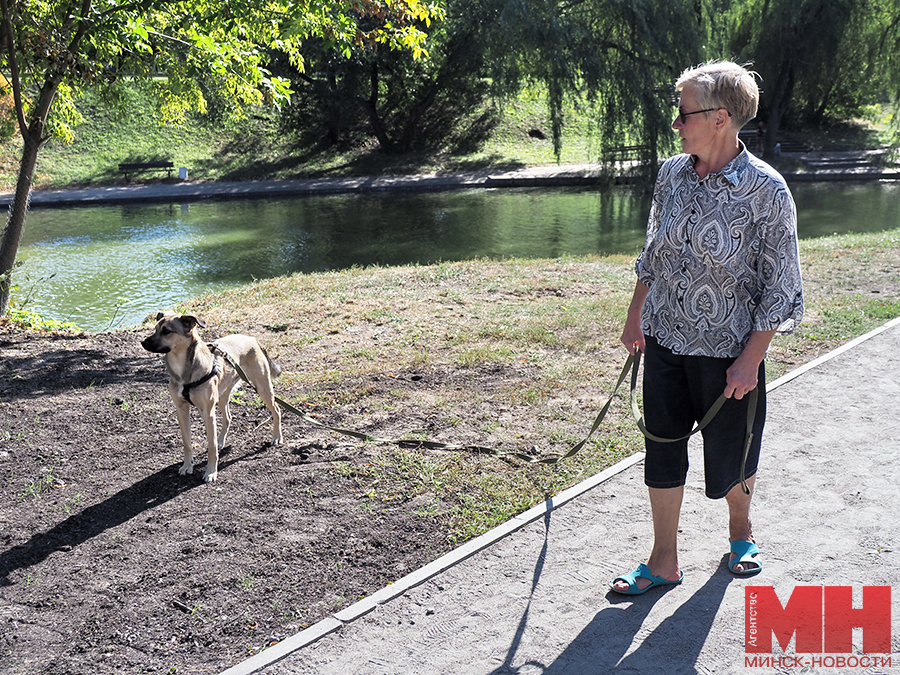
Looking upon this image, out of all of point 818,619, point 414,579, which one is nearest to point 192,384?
point 414,579

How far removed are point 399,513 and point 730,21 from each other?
111 feet

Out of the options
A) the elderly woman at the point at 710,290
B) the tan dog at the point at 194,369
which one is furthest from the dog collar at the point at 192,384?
the elderly woman at the point at 710,290

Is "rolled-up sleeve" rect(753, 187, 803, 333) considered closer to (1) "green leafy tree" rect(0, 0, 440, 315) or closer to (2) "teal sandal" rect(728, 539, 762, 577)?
(2) "teal sandal" rect(728, 539, 762, 577)

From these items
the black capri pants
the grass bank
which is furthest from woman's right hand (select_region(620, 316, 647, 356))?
the grass bank

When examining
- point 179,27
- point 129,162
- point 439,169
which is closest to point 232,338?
point 179,27

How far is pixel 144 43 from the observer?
30.6 ft

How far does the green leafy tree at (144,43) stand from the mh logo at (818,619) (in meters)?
7.88

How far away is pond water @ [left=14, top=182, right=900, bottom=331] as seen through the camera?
15688mm

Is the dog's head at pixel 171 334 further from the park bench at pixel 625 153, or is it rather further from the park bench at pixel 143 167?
the park bench at pixel 143 167

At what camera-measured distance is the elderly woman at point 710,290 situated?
10.6 feet

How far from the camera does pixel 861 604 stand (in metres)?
3.59

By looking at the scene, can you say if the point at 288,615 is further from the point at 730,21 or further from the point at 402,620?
the point at 730,21

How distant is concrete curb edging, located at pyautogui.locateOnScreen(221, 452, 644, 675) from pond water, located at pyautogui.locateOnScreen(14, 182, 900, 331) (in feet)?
31.8

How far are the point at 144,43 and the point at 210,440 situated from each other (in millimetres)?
6317
